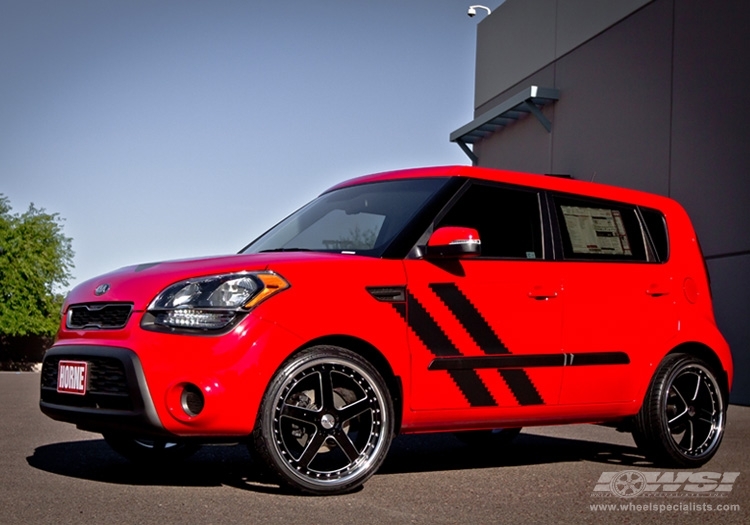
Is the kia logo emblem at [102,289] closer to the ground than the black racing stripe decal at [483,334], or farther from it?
farther from it

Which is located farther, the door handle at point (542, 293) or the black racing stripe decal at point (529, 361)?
the door handle at point (542, 293)

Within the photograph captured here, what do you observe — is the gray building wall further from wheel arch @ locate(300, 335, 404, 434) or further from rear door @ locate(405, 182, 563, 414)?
wheel arch @ locate(300, 335, 404, 434)

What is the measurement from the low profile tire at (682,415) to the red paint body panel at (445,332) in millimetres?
114

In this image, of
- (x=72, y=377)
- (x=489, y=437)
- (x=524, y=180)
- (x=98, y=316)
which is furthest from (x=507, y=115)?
(x=72, y=377)

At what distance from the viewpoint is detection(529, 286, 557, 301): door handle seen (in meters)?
6.15

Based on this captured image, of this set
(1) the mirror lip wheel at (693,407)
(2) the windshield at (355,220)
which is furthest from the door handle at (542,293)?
(1) the mirror lip wheel at (693,407)

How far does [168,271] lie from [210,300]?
35 cm

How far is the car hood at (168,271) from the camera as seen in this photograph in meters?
5.22

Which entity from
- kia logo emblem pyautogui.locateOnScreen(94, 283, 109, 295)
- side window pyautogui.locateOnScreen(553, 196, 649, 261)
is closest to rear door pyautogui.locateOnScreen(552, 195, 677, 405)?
side window pyautogui.locateOnScreen(553, 196, 649, 261)

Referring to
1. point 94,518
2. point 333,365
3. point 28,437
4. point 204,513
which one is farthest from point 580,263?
point 28,437

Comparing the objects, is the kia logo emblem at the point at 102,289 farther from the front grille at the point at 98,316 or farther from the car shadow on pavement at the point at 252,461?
the car shadow on pavement at the point at 252,461

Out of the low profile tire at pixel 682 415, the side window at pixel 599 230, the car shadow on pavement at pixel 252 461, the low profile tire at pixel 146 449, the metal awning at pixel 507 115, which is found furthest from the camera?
the metal awning at pixel 507 115

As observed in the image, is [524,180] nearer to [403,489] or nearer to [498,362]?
[498,362]

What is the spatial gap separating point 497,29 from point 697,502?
95.0ft
